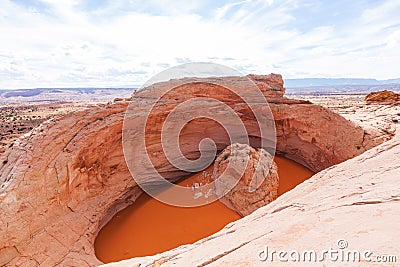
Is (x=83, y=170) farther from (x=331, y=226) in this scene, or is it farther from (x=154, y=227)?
(x=331, y=226)

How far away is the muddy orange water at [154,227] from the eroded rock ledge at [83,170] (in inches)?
15.4

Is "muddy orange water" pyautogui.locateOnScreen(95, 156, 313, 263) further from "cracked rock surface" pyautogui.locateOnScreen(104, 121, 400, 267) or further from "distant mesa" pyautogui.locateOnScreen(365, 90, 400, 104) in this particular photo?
"distant mesa" pyautogui.locateOnScreen(365, 90, 400, 104)

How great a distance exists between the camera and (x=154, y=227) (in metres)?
7.47

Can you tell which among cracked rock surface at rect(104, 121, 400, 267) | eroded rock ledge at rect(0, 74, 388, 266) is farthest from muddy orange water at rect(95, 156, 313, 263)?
cracked rock surface at rect(104, 121, 400, 267)

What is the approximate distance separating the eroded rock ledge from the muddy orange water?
0.39 metres

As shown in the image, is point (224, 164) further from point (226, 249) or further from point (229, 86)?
point (226, 249)

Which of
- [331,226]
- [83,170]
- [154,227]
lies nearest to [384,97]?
[154,227]

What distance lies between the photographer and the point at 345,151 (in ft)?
28.2

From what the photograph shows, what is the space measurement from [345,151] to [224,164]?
4221 millimetres

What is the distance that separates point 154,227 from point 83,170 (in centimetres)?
264

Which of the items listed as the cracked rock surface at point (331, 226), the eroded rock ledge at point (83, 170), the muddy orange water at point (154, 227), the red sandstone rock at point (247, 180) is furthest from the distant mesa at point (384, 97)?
the cracked rock surface at point (331, 226)

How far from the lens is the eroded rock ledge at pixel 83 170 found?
5773mm

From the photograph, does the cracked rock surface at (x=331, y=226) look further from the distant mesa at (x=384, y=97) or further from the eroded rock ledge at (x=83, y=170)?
the distant mesa at (x=384, y=97)

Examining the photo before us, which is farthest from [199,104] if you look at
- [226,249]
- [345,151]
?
[226,249]
